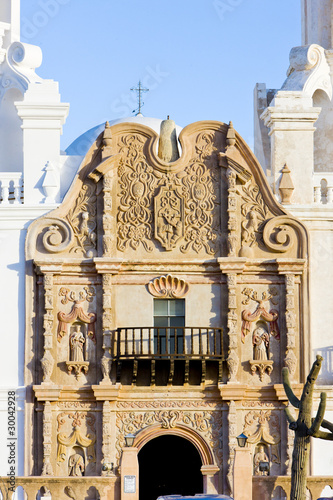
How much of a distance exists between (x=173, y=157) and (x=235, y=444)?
22.9 ft

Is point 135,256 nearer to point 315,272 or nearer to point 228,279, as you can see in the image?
point 228,279

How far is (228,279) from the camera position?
31844 mm

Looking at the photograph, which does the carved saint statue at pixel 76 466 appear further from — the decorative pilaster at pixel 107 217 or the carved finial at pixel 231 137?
the carved finial at pixel 231 137

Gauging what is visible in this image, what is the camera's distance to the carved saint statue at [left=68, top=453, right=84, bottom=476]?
3106 cm

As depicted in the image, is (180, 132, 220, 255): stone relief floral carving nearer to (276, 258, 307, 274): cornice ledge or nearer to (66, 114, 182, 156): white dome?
(276, 258, 307, 274): cornice ledge

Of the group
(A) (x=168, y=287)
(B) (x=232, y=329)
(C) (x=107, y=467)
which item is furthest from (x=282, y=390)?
(C) (x=107, y=467)

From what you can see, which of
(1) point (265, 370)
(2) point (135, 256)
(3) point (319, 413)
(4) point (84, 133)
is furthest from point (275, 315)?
(4) point (84, 133)

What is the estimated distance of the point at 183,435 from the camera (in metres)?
31.5

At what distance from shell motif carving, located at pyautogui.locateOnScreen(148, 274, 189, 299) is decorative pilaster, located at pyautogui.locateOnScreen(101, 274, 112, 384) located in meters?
1.01

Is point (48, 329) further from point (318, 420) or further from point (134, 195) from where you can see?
point (318, 420)

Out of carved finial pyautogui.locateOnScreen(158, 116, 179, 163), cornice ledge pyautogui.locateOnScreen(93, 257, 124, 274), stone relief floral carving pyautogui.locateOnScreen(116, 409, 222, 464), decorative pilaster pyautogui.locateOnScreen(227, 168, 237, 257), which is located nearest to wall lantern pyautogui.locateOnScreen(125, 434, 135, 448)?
stone relief floral carving pyautogui.locateOnScreen(116, 409, 222, 464)

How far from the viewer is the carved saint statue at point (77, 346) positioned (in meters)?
31.5

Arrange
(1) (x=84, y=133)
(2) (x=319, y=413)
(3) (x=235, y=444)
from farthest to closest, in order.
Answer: (1) (x=84, y=133) < (3) (x=235, y=444) < (2) (x=319, y=413)

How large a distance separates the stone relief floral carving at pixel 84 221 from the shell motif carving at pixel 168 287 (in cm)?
165
